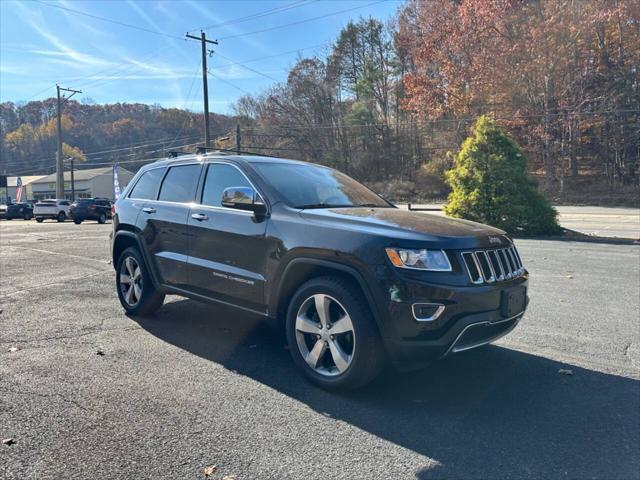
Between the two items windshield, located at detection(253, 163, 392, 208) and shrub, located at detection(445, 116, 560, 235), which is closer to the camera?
windshield, located at detection(253, 163, 392, 208)

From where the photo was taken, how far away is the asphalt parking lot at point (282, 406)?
9.20 feet

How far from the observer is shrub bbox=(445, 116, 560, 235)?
1593 cm

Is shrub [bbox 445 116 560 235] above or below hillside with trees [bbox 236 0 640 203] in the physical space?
below

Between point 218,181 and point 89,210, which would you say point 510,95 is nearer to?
point 89,210

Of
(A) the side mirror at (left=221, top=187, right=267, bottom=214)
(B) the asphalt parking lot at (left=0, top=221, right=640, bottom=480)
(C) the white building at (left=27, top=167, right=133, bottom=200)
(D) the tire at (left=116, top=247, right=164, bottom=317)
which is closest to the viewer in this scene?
(B) the asphalt parking lot at (left=0, top=221, right=640, bottom=480)

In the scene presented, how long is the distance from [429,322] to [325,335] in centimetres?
82

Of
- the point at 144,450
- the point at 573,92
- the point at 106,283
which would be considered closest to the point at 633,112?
the point at 573,92

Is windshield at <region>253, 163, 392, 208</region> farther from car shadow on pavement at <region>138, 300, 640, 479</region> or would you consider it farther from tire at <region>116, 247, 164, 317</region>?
tire at <region>116, 247, 164, 317</region>

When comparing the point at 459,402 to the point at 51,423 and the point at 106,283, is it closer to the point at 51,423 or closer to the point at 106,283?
the point at 51,423

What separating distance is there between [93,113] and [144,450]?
78502mm

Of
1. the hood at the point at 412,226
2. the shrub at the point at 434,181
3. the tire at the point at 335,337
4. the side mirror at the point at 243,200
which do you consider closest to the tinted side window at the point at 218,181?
the side mirror at the point at 243,200

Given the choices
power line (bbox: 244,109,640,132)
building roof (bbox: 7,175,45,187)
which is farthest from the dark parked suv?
building roof (bbox: 7,175,45,187)

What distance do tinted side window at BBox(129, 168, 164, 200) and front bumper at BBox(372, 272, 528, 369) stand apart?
3420mm

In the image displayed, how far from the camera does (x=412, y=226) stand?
3.68 m
